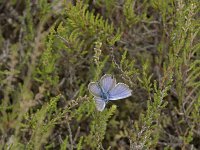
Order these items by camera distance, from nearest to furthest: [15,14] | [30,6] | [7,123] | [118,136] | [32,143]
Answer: [32,143]
[7,123]
[118,136]
[30,6]
[15,14]

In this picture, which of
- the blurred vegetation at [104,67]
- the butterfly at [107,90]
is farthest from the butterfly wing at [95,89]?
the blurred vegetation at [104,67]

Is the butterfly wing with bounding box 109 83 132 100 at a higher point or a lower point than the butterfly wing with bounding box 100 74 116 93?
lower

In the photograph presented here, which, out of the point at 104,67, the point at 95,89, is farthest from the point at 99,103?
the point at 104,67

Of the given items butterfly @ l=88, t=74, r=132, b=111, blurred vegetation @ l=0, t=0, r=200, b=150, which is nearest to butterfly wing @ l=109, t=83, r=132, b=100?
butterfly @ l=88, t=74, r=132, b=111

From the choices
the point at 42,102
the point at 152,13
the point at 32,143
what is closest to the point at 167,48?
the point at 152,13

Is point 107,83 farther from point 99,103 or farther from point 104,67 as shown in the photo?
point 104,67

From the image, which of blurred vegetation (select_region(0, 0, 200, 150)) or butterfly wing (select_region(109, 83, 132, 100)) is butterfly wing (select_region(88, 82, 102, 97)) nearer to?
butterfly wing (select_region(109, 83, 132, 100))

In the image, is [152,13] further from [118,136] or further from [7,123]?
[7,123]
